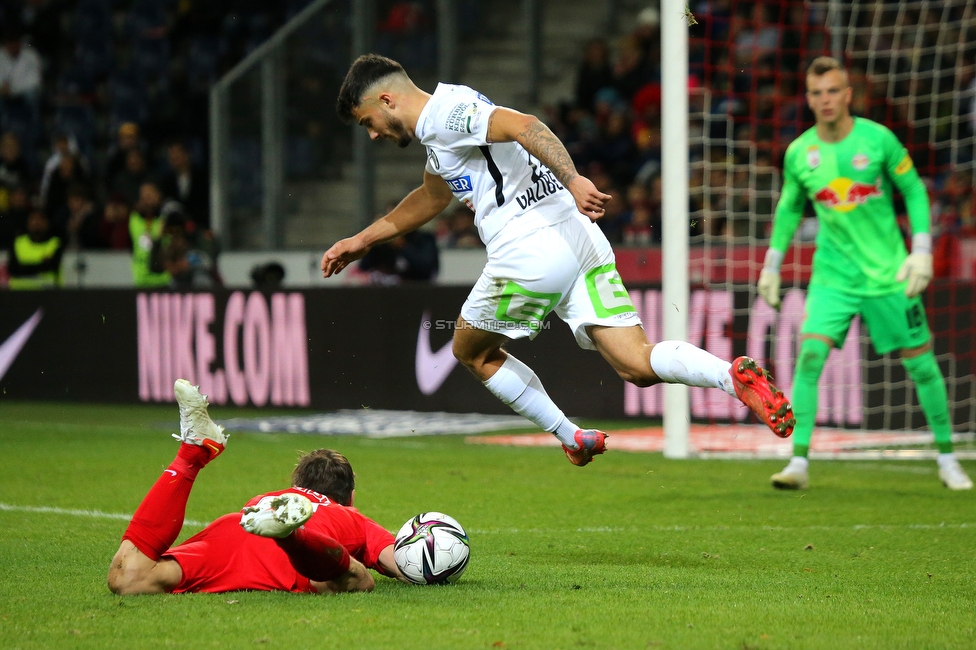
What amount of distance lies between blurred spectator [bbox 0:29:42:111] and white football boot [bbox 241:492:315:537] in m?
15.7

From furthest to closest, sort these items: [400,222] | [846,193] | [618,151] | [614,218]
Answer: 1. [618,151]
2. [614,218]
3. [846,193]
4. [400,222]

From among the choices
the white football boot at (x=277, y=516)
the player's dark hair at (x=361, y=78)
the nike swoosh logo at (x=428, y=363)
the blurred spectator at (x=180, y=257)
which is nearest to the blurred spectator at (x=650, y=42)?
the nike swoosh logo at (x=428, y=363)

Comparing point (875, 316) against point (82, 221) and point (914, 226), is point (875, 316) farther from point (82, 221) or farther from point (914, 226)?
point (82, 221)

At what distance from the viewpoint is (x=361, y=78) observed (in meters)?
5.24

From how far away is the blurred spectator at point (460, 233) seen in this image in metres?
13.6

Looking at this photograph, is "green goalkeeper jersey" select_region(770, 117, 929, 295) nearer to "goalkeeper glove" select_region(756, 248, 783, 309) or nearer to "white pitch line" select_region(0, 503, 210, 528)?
"goalkeeper glove" select_region(756, 248, 783, 309)

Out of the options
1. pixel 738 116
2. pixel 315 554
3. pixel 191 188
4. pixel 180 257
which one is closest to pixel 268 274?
pixel 180 257

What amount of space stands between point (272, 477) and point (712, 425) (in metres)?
3.80

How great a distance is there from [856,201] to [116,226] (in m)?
10.6

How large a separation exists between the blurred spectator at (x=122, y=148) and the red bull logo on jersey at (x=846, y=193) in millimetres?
10870

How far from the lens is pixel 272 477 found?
26.6 feet

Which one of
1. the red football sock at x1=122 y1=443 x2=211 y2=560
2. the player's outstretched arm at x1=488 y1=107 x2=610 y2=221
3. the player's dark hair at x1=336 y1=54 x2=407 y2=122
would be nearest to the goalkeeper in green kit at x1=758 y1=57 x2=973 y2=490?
the player's outstretched arm at x1=488 y1=107 x2=610 y2=221

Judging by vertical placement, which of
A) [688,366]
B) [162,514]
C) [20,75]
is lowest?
[162,514]

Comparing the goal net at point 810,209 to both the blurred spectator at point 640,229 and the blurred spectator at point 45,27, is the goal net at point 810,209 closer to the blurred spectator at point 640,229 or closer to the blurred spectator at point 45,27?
the blurred spectator at point 640,229
